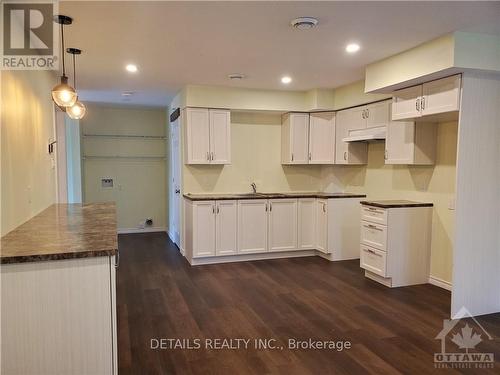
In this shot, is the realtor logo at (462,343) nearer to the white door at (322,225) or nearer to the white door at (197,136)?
the white door at (322,225)

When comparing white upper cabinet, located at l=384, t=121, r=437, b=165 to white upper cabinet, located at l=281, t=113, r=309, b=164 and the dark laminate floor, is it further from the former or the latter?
white upper cabinet, located at l=281, t=113, r=309, b=164

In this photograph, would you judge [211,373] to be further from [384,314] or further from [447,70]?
[447,70]

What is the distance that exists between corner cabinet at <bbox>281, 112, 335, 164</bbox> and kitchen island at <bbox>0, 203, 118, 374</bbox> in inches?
159

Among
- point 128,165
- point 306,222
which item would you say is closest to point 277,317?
point 306,222

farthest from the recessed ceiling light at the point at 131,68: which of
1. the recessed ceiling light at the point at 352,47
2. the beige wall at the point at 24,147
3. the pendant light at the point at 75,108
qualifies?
the recessed ceiling light at the point at 352,47

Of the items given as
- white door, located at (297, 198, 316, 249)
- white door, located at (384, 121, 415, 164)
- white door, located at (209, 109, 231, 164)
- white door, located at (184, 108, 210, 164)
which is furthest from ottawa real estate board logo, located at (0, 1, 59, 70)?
white door, located at (297, 198, 316, 249)

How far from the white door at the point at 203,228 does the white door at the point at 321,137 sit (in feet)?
5.83

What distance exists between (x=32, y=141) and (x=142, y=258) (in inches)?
105

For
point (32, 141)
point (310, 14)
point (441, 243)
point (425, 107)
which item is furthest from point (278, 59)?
point (441, 243)

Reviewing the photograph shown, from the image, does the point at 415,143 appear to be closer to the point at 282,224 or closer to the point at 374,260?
the point at 374,260

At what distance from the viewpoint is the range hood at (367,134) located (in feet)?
14.5

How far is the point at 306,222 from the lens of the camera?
5371mm

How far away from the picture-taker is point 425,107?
3490mm

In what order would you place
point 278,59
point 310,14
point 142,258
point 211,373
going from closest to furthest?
1. point 211,373
2. point 310,14
3. point 278,59
4. point 142,258
